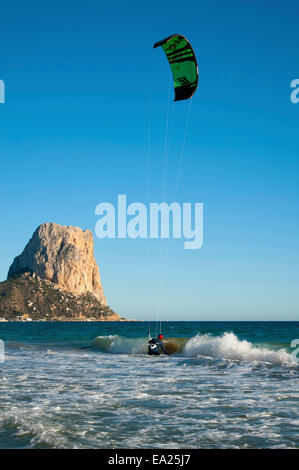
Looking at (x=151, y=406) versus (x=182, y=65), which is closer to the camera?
(x=151, y=406)

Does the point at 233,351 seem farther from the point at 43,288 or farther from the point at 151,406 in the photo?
the point at 43,288

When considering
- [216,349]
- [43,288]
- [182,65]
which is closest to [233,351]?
[216,349]

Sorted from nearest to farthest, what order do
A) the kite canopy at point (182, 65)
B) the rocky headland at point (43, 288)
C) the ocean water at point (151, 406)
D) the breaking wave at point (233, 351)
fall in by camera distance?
the ocean water at point (151, 406), the kite canopy at point (182, 65), the breaking wave at point (233, 351), the rocky headland at point (43, 288)

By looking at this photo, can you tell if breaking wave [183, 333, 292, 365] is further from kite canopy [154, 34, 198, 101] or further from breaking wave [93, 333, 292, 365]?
kite canopy [154, 34, 198, 101]

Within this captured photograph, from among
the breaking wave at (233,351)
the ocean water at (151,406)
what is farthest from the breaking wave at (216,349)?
the ocean water at (151,406)

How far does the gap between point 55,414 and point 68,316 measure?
562 feet

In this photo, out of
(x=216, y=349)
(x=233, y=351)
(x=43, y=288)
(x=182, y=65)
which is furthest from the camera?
(x=43, y=288)

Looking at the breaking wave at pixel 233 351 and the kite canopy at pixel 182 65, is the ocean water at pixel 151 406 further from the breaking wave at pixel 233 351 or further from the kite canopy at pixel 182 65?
the kite canopy at pixel 182 65

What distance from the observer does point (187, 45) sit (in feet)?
49.1

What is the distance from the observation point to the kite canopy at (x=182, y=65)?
15.1 meters

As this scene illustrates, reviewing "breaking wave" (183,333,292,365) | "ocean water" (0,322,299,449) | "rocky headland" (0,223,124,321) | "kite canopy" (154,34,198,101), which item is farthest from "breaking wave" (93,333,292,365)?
"rocky headland" (0,223,124,321)

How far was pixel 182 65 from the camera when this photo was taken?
616 inches
